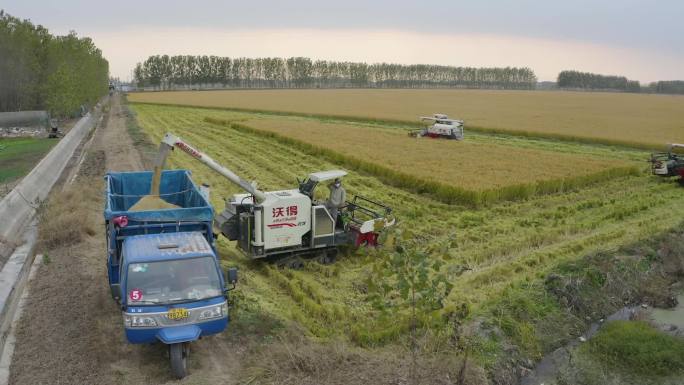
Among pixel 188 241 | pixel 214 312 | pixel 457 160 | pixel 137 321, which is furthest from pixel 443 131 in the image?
pixel 137 321

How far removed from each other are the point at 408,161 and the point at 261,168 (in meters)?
7.03

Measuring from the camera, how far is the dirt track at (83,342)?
28.5 feet

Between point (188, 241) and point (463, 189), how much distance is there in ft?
41.0

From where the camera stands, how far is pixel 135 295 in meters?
8.59

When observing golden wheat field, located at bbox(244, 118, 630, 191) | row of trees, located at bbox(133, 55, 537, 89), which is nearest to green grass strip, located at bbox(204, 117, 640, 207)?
golden wheat field, located at bbox(244, 118, 630, 191)

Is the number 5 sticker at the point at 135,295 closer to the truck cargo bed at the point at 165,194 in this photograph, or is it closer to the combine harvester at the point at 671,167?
the truck cargo bed at the point at 165,194

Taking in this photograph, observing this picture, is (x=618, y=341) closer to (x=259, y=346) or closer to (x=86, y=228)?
(x=259, y=346)

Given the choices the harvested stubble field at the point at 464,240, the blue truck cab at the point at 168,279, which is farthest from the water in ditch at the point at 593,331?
the blue truck cab at the point at 168,279

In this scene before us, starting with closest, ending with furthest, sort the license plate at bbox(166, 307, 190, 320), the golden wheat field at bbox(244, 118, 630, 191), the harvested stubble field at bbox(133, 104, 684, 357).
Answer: the license plate at bbox(166, 307, 190, 320)
the harvested stubble field at bbox(133, 104, 684, 357)
the golden wheat field at bbox(244, 118, 630, 191)

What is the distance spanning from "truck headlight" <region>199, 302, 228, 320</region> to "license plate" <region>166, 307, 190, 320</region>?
24 cm

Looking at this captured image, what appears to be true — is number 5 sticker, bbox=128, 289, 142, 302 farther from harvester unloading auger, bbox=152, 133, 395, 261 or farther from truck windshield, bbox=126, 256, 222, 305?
harvester unloading auger, bbox=152, 133, 395, 261

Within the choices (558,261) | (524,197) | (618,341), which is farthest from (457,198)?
(618,341)

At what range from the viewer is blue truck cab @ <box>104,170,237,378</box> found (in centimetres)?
850

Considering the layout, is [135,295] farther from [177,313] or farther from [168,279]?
[177,313]
